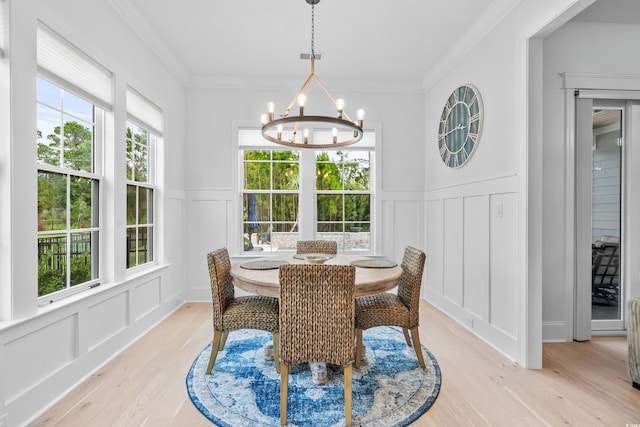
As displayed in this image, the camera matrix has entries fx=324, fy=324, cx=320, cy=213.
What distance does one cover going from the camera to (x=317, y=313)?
5.87 feet

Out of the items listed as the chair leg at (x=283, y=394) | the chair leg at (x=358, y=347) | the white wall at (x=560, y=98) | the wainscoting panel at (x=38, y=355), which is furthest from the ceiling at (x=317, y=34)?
the chair leg at (x=283, y=394)

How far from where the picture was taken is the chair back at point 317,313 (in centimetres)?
175

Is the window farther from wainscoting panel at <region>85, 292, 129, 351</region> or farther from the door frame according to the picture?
the door frame

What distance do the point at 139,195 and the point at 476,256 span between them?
3372mm

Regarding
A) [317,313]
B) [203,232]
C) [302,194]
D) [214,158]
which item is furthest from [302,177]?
[317,313]

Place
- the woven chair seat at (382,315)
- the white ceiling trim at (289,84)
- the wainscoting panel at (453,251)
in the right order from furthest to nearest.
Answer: the white ceiling trim at (289,84)
the wainscoting panel at (453,251)
the woven chair seat at (382,315)

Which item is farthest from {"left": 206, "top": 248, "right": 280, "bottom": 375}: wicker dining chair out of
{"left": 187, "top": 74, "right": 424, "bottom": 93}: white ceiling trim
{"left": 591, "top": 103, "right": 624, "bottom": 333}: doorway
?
{"left": 591, "top": 103, "right": 624, "bottom": 333}: doorway

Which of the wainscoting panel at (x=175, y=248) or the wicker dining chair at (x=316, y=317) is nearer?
the wicker dining chair at (x=316, y=317)

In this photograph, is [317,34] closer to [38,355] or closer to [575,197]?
[575,197]

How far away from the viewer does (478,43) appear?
3.12 metres

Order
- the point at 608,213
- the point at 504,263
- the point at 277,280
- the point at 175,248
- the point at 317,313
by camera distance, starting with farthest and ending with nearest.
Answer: the point at 175,248, the point at 608,213, the point at 504,263, the point at 277,280, the point at 317,313

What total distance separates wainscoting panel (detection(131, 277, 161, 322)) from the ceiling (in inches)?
92.7

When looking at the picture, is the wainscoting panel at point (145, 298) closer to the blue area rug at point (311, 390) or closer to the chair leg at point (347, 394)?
the blue area rug at point (311, 390)

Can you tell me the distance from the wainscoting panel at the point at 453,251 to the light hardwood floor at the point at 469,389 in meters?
0.66
